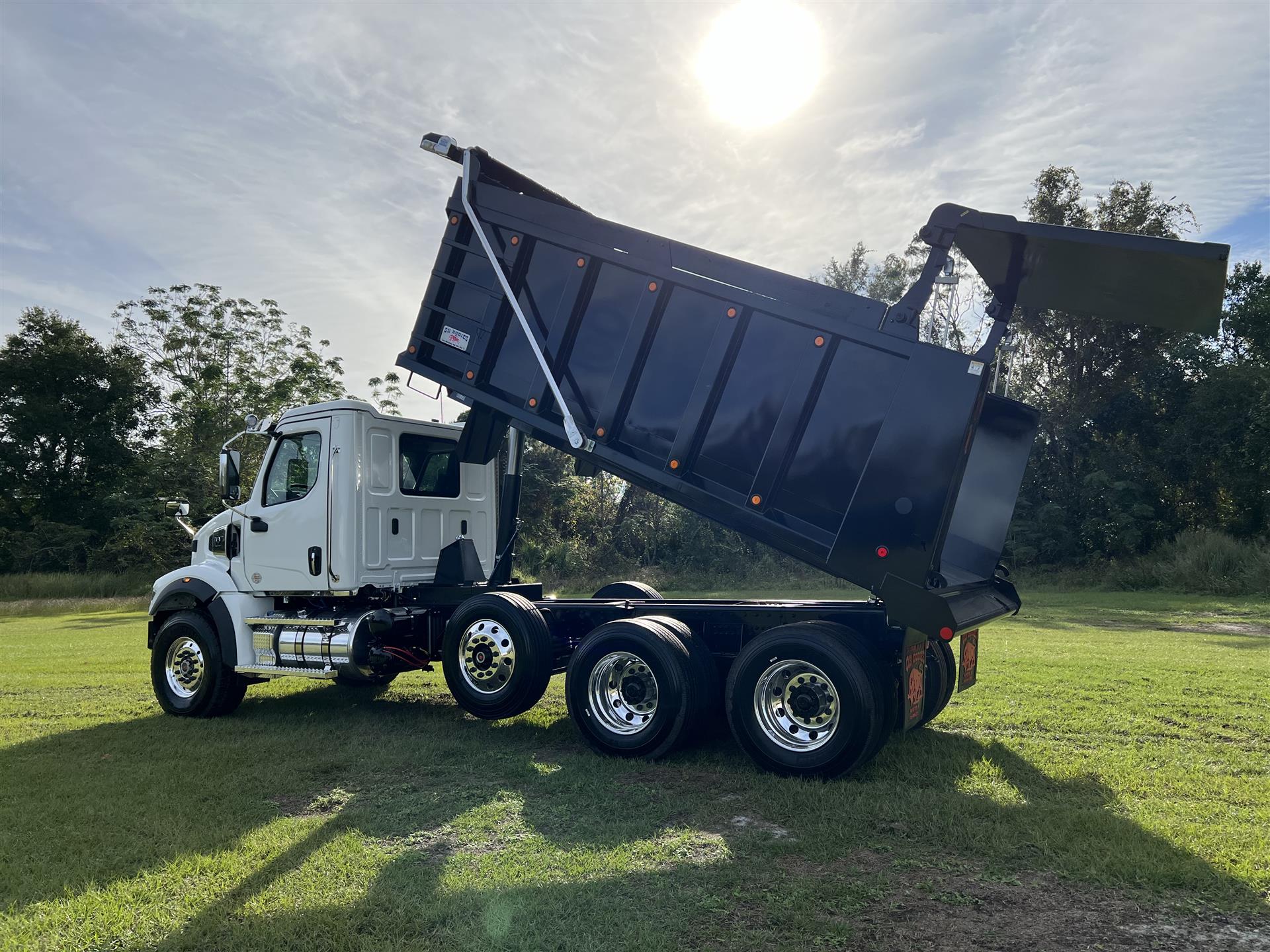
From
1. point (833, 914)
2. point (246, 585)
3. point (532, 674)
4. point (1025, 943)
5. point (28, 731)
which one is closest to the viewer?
point (1025, 943)

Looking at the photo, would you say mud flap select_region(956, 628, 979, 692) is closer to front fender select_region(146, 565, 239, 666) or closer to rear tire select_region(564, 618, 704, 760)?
rear tire select_region(564, 618, 704, 760)

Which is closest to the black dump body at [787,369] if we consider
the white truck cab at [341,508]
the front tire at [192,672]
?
the white truck cab at [341,508]

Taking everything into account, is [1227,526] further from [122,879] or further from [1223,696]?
[122,879]

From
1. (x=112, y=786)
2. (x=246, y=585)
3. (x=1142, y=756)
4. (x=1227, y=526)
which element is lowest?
(x=112, y=786)

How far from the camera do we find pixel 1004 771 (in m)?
6.30

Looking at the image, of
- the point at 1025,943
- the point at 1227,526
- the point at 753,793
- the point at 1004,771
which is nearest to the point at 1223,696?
the point at 1004,771

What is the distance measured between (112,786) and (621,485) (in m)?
29.6

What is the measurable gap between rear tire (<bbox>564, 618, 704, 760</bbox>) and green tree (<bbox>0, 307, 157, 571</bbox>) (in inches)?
1561

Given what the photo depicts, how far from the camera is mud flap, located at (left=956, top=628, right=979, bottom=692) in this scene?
7.79m

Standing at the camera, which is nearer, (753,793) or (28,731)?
(753,793)

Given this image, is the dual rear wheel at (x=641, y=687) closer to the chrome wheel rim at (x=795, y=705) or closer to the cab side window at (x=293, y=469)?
the chrome wheel rim at (x=795, y=705)

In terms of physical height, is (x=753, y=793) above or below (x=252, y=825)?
above

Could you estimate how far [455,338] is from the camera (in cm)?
764

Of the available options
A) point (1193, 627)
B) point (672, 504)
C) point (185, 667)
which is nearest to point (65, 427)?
point (672, 504)
